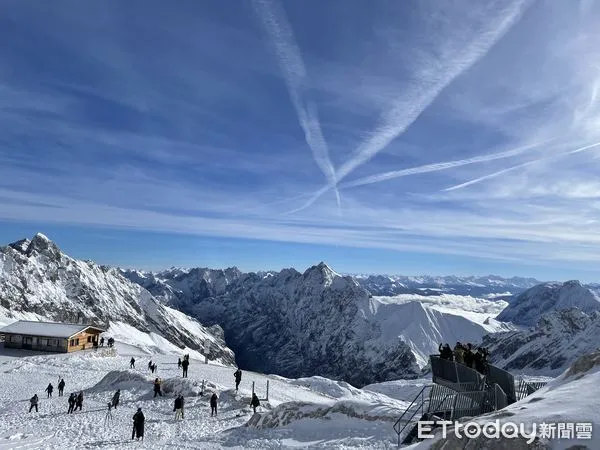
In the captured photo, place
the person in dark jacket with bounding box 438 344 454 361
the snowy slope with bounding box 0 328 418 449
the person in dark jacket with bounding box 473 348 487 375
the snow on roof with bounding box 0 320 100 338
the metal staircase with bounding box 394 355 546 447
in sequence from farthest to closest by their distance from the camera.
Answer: the snow on roof with bounding box 0 320 100 338
the snowy slope with bounding box 0 328 418 449
the person in dark jacket with bounding box 438 344 454 361
the person in dark jacket with bounding box 473 348 487 375
the metal staircase with bounding box 394 355 546 447

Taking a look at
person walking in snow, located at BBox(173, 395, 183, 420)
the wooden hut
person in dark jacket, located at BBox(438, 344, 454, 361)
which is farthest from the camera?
the wooden hut

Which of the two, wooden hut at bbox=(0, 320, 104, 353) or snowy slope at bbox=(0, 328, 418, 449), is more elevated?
wooden hut at bbox=(0, 320, 104, 353)

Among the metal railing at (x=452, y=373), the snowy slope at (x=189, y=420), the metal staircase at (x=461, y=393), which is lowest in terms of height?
the snowy slope at (x=189, y=420)

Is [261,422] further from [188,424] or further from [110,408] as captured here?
[110,408]

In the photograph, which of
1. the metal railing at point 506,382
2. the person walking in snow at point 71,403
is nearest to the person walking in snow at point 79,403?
the person walking in snow at point 71,403

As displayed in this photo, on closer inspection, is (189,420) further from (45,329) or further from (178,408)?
(45,329)

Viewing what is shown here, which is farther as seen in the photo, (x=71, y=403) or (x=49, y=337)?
(x=49, y=337)

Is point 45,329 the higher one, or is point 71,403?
point 45,329

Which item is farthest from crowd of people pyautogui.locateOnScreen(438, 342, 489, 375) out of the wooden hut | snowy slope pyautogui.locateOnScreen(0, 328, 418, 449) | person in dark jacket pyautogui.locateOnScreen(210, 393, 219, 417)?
the wooden hut

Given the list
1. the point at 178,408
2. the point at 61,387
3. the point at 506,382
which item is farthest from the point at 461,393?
the point at 61,387

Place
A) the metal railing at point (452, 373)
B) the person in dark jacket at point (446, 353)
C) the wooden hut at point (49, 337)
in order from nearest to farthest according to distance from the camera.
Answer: the metal railing at point (452, 373) → the person in dark jacket at point (446, 353) → the wooden hut at point (49, 337)

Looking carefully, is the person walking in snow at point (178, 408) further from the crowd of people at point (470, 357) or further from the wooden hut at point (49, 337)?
the wooden hut at point (49, 337)

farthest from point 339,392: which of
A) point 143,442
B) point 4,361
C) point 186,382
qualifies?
point 4,361

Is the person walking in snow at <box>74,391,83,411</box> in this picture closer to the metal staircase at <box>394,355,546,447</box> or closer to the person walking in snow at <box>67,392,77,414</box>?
the person walking in snow at <box>67,392,77,414</box>
